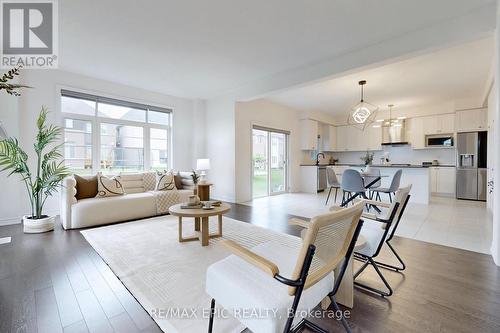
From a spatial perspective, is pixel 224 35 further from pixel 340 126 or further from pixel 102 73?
pixel 340 126

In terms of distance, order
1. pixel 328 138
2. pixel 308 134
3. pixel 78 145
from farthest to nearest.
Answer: pixel 328 138
pixel 308 134
pixel 78 145

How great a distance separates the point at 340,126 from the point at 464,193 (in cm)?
430

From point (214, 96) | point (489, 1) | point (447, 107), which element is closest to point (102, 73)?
point (214, 96)

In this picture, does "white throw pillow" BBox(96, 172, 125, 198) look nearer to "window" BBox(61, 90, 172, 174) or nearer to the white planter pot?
the white planter pot

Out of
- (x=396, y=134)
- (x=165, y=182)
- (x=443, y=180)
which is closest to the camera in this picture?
(x=165, y=182)

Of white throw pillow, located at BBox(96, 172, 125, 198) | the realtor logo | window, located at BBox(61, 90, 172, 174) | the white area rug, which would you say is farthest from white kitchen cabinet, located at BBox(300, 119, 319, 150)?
the realtor logo

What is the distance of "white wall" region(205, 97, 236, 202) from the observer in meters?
5.61

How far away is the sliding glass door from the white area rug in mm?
2713

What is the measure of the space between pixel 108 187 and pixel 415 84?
268 inches

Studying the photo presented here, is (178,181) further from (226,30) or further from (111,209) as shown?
(226,30)

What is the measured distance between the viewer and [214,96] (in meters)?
5.94

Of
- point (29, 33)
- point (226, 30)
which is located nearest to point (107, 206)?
point (29, 33)

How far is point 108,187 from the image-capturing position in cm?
396

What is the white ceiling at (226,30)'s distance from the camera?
2430mm
